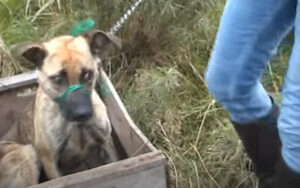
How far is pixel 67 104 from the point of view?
2602 mm

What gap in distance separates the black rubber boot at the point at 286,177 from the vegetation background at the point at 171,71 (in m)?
0.80

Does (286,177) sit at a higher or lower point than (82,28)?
lower

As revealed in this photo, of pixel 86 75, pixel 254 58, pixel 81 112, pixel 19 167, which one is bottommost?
pixel 19 167

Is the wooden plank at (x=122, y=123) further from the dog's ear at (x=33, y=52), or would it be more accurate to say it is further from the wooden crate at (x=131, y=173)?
the dog's ear at (x=33, y=52)

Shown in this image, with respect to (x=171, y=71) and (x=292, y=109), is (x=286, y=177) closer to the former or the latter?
(x=292, y=109)

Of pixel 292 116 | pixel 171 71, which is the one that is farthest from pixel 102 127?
pixel 292 116

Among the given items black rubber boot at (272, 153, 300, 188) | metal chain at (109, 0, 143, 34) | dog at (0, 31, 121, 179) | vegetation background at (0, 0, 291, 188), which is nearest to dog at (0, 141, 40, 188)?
dog at (0, 31, 121, 179)

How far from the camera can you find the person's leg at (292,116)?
1973 mm

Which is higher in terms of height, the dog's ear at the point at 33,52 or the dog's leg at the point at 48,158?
the dog's ear at the point at 33,52

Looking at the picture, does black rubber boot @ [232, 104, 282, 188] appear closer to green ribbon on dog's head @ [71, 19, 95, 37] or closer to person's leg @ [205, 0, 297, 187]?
person's leg @ [205, 0, 297, 187]

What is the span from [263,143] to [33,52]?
3.16 ft

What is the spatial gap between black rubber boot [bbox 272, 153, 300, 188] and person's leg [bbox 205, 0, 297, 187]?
25 cm

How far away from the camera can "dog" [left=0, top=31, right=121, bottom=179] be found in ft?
8.50

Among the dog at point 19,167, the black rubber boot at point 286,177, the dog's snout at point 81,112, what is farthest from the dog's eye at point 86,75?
the black rubber boot at point 286,177
